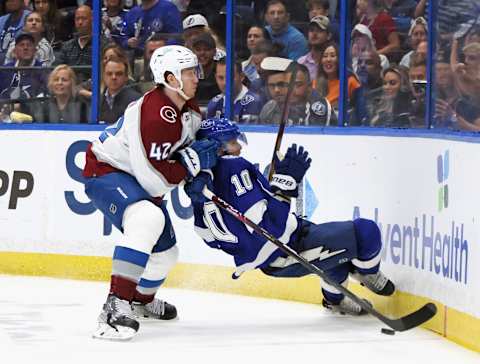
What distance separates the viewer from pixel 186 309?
644 cm

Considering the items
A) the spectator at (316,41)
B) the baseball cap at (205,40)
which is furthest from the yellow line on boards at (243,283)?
the baseball cap at (205,40)

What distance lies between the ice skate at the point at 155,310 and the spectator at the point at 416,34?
1636mm

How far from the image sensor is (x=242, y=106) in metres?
7.25

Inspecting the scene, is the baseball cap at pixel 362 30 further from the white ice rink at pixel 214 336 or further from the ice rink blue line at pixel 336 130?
the white ice rink at pixel 214 336

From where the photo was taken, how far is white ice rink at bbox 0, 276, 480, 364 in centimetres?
513

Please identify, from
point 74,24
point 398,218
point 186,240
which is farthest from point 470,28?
point 74,24

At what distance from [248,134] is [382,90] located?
32.0 inches

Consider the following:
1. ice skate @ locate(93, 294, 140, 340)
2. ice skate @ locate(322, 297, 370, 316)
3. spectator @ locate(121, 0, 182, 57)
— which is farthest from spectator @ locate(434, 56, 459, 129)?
spectator @ locate(121, 0, 182, 57)

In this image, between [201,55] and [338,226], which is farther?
[201,55]

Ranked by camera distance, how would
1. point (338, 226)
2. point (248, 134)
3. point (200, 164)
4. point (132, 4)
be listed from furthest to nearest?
point (132, 4)
point (248, 134)
point (338, 226)
point (200, 164)

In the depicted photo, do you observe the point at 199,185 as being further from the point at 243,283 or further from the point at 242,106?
the point at 242,106

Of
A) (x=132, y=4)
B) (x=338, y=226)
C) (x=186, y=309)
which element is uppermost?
(x=132, y=4)

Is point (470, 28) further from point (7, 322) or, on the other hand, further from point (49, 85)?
point (49, 85)

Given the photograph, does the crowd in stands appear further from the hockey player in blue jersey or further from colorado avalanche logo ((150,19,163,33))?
the hockey player in blue jersey
